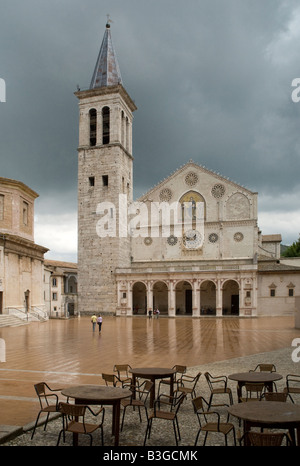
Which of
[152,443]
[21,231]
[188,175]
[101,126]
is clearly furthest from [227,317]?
[152,443]

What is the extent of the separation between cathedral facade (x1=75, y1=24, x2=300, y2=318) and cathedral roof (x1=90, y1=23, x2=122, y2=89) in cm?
16

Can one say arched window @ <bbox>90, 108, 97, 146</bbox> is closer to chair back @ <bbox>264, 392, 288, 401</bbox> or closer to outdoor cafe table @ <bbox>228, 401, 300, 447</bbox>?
chair back @ <bbox>264, 392, 288, 401</bbox>

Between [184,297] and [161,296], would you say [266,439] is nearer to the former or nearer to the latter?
[184,297]

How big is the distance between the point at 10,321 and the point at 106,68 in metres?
34.9

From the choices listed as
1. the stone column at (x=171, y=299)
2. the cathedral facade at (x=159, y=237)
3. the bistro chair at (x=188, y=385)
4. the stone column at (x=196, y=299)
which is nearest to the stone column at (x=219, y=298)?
the cathedral facade at (x=159, y=237)

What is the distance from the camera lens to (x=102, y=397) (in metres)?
6.79

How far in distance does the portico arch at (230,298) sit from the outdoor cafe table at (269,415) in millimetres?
42332

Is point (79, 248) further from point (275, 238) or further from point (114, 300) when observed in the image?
point (275, 238)

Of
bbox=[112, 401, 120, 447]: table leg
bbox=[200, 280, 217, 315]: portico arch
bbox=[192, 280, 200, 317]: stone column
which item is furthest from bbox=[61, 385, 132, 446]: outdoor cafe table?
bbox=[200, 280, 217, 315]: portico arch

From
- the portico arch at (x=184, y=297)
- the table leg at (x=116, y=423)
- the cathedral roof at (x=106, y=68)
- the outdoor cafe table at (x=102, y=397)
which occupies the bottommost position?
the portico arch at (x=184, y=297)

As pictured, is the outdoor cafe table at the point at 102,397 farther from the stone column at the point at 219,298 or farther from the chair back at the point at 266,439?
the stone column at the point at 219,298

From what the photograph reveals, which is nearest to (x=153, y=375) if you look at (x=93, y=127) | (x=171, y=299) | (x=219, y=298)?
(x=219, y=298)

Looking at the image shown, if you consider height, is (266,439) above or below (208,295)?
above

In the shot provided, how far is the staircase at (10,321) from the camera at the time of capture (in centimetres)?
2929
